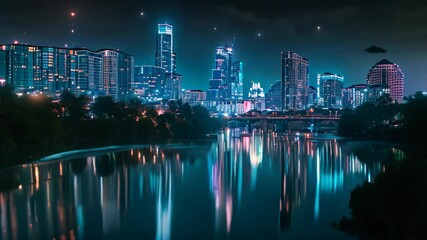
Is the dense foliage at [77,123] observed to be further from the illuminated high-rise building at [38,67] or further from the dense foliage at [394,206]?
the illuminated high-rise building at [38,67]

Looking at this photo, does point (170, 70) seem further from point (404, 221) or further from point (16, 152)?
point (404, 221)

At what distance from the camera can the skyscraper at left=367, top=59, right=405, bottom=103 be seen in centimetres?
10950

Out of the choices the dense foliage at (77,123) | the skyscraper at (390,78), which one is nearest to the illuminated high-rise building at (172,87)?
the skyscraper at (390,78)

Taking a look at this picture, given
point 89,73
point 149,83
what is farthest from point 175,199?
point 149,83

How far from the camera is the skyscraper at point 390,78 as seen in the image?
109500mm

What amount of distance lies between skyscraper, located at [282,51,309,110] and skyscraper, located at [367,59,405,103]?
3734 cm

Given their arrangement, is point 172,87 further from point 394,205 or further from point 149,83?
point 394,205

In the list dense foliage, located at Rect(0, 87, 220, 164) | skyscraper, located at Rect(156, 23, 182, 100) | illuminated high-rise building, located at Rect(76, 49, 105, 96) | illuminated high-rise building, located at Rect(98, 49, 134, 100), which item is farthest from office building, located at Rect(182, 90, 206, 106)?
dense foliage, located at Rect(0, 87, 220, 164)

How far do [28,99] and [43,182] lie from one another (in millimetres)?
18999

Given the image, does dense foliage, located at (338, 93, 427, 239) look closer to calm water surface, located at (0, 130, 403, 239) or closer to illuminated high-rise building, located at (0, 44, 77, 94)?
calm water surface, located at (0, 130, 403, 239)

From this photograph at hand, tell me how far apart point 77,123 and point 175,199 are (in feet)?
96.8

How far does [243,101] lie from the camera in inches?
6344

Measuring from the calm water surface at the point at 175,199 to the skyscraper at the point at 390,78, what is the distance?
8859 cm

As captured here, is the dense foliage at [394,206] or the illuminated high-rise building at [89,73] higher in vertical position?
the illuminated high-rise building at [89,73]
